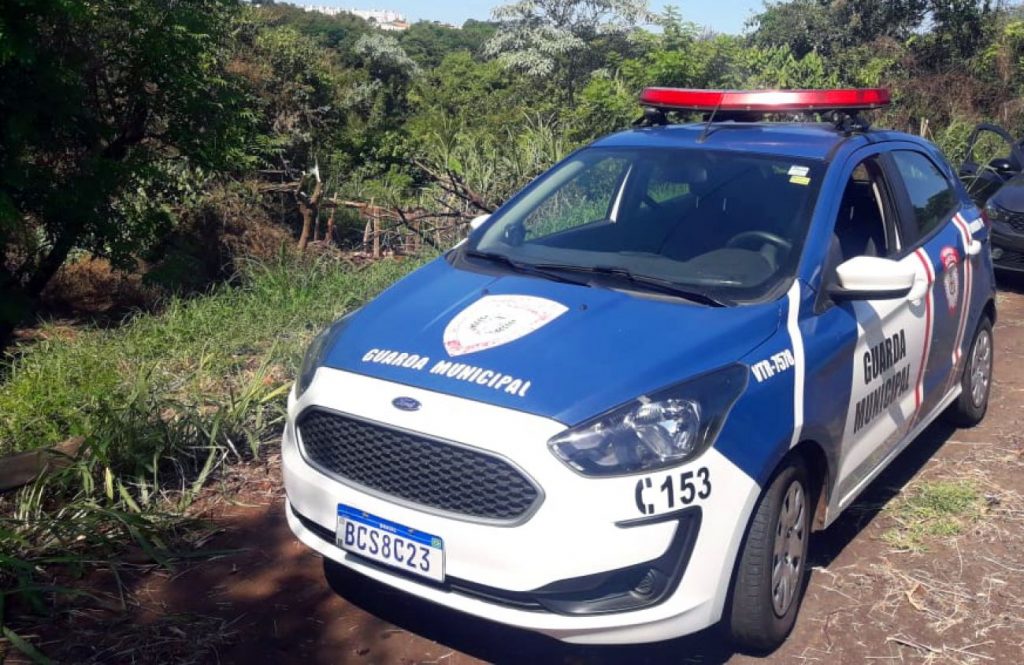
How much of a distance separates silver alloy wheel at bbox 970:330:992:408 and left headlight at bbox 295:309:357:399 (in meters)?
3.44

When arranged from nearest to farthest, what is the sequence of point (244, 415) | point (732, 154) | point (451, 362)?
point (451, 362), point (732, 154), point (244, 415)

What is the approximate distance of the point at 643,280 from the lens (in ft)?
12.3

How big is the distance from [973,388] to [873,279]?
7.53 ft

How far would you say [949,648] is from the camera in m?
3.50

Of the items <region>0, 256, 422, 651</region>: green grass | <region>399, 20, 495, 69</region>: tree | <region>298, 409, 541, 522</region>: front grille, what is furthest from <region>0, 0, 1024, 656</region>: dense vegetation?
<region>399, 20, 495, 69</region>: tree

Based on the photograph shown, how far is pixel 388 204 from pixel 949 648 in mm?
7106

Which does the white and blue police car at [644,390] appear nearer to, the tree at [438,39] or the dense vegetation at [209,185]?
the dense vegetation at [209,185]

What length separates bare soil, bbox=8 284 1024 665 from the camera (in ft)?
11.1

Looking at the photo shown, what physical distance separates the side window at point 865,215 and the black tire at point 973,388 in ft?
3.82

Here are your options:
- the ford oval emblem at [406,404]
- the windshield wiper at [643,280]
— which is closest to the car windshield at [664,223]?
the windshield wiper at [643,280]

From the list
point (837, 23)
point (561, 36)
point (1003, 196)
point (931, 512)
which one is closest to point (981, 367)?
point (931, 512)

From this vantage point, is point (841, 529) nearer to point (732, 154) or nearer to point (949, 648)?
point (949, 648)

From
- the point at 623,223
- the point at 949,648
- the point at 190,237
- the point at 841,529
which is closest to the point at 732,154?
the point at 623,223

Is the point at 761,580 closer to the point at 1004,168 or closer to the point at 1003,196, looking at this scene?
the point at 1003,196
